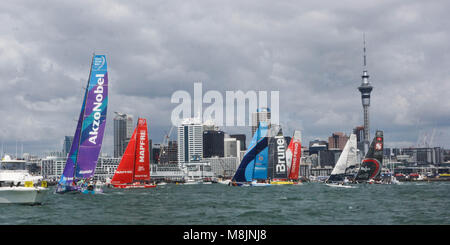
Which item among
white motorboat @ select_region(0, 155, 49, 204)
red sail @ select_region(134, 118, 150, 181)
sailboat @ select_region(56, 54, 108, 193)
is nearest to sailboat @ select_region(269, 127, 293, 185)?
red sail @ select_region(134, 118, 150, 181)

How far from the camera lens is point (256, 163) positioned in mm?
111875

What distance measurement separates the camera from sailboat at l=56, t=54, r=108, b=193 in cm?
5959

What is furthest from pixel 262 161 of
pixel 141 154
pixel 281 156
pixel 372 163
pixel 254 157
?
pixel 372 163

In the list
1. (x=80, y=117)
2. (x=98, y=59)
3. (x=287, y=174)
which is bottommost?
(x=287, y=174)

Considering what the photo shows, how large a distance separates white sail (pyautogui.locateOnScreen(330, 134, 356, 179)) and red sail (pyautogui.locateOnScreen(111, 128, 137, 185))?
6072cm

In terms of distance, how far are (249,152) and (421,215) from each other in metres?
74.6

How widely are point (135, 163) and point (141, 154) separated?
2.05m

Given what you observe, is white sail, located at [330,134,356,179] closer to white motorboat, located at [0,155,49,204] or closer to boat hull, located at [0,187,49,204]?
white motorboat, located at [0,155,49,204]

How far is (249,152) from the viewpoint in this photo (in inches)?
4304
